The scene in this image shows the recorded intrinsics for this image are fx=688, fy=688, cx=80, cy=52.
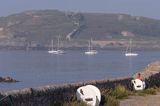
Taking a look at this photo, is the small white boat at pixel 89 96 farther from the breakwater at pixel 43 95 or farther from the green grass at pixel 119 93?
the green grass at pixel 119 93

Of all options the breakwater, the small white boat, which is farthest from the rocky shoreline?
the small white boat

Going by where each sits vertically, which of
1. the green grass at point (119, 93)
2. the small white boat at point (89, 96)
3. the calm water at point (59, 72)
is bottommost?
the calm water at point (59, 72)

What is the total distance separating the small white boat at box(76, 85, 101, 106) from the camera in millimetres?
14164

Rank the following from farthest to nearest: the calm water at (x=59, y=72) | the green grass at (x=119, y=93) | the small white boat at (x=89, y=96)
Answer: the calm water at (x=59, y=72) < the green grass at (x=119, y=93) < the small white boat at (x=89, y=96)

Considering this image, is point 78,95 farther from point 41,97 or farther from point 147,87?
point 147,87

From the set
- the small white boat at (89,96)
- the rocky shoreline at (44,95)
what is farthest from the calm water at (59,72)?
the small white boat at (89,96)

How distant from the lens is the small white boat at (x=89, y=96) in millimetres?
14164

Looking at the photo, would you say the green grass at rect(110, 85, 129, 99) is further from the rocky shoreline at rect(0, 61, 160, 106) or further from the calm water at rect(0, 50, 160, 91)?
the calm water at rect(0, 50, 160, 91)

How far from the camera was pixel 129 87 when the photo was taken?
20062mm

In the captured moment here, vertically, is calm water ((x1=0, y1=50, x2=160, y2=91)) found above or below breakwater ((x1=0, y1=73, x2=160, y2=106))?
below

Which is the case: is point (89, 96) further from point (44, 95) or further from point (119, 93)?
point (119, 93)

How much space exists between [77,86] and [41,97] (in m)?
2.52

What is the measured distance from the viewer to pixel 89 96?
1424cm

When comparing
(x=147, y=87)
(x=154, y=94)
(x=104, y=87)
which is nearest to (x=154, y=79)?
(x=147, y=87)
